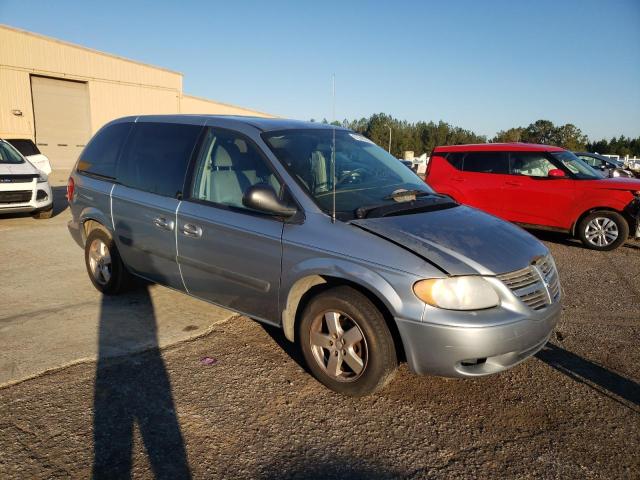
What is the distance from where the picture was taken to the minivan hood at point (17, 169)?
8914 mm

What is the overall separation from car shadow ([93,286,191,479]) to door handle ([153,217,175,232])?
890 millimetres

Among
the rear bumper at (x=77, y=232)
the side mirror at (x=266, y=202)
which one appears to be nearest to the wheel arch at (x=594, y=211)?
the side mirror at (x=266, y=202)

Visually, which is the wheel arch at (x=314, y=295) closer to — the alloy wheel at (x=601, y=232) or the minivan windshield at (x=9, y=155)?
the alloy wheel at (x=601, y=232)

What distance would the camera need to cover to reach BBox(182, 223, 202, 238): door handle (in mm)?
3629

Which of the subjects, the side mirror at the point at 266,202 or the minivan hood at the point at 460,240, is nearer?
the minivan hood at the point at 460,240

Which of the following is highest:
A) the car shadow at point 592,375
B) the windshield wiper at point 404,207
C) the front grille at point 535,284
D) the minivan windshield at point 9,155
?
the windshield wiper at point 404,207

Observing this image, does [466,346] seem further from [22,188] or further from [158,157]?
[22,188]

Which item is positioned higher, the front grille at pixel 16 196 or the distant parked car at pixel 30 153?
the distant parked car at pixel 30 153

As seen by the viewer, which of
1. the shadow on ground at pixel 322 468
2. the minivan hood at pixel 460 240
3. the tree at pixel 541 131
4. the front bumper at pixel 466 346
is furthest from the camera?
the tree at pixel 541 131

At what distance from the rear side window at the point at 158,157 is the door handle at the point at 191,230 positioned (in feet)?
1.08

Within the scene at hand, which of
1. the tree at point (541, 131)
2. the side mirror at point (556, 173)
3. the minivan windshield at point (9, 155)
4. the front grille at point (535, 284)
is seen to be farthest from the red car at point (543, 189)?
the tree at point (541, 131)

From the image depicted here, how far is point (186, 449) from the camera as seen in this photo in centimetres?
248

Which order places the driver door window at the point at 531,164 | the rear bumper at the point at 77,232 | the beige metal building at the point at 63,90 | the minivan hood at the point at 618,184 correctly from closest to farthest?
1. the rear bumper at the point at 77,232
2. the minivan hood at the point at 618,184
3. the driver door window at the point at 531,164
4. the beige metal building at the point at 63,90

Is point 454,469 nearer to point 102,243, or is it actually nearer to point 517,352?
point 517,352
